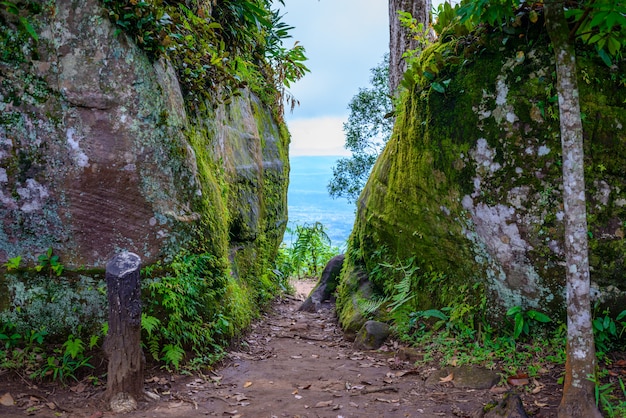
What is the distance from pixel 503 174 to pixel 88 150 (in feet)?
14.0

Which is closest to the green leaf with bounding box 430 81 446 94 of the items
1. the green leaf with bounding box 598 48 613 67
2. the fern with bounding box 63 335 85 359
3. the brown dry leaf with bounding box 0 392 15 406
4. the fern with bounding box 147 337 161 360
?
the green leaf with bounding box 598 48 613 67

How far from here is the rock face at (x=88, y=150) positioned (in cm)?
469

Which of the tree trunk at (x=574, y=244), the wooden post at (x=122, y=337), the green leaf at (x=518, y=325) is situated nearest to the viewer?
the tree trunk at (x=574, y=244)

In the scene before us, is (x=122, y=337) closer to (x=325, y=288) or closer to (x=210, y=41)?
(x=210, y=41)

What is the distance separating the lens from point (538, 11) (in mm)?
4543

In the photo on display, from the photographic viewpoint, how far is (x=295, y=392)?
457cm

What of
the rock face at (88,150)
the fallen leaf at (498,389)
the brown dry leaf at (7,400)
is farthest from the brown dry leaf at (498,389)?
the brown dry leaf at (7,400)

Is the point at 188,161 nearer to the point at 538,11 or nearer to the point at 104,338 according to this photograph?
the point at 104,338

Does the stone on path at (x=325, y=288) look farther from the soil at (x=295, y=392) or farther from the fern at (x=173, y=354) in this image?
the fern at (x=173, y=354)

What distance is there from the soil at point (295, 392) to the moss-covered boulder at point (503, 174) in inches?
39.3

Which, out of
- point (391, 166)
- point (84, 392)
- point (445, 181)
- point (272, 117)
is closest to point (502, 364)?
point (445, 181)

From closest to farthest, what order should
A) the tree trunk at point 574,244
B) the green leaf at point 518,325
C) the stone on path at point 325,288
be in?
the tree trunk at point 574,244 < the green leaf at point 518,325 < the stone on path at point 325,288

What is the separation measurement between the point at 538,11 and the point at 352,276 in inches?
187

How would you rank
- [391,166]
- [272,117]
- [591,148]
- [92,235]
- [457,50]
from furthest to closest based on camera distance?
[272,117] < [391,166] < [457,50] < [92,235] < [591,148]
